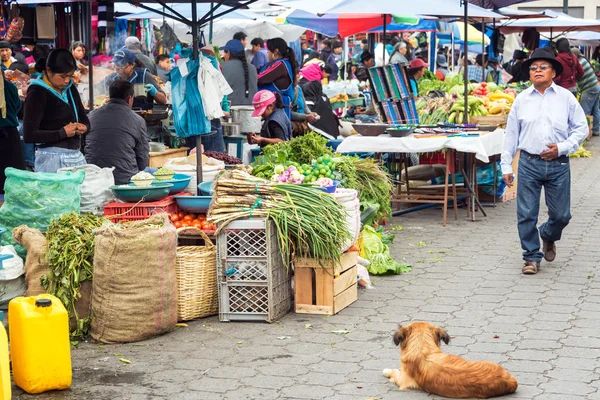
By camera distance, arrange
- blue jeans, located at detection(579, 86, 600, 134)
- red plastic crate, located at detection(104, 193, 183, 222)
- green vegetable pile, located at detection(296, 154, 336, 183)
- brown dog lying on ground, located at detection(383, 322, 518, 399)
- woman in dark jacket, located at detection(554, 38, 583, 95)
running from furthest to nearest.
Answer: blue jeans, located at detection(579, 86, 600, 134)
woman in dark jacket, located at detection(554, 38, 583, 95)
green vegetable pile, located at detection(296, 154, 336, 183)
red plastic crate, located at detection(104, 193, 183, 222)
brown dog lying on ground, located at detection(383, 322, 518, 399)

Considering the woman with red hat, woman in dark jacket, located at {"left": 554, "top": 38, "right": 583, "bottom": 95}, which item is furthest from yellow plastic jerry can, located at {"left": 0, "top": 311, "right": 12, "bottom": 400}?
woman in dark jacket, located at {"left": 554, "top": 38, "right": 583, "bottom": 95}

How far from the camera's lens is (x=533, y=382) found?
498 centimetres

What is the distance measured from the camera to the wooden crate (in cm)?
640

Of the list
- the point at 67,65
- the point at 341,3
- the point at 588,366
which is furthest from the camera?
the point at 341,3

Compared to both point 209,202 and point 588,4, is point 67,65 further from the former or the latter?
point 588,4

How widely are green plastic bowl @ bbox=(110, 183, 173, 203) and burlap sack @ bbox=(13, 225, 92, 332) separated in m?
0.77

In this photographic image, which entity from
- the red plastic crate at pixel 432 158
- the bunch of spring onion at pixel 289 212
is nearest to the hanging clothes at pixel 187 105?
the bunch of spring onion at pixel 289 212

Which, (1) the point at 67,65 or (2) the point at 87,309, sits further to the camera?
(1) the point at 67,65

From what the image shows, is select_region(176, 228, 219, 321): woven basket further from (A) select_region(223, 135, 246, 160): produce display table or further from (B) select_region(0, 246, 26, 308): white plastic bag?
(A) select_region(223, 135, 246, 160): produce display table

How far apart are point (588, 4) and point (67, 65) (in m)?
40.6

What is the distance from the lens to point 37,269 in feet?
19.9

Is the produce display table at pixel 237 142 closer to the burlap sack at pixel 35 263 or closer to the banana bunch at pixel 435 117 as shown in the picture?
the banana bunch at pixel 435 117

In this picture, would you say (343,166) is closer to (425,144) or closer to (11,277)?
(425,144)

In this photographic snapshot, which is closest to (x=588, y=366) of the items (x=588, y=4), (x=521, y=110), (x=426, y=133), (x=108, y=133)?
(x=521, y=110)
